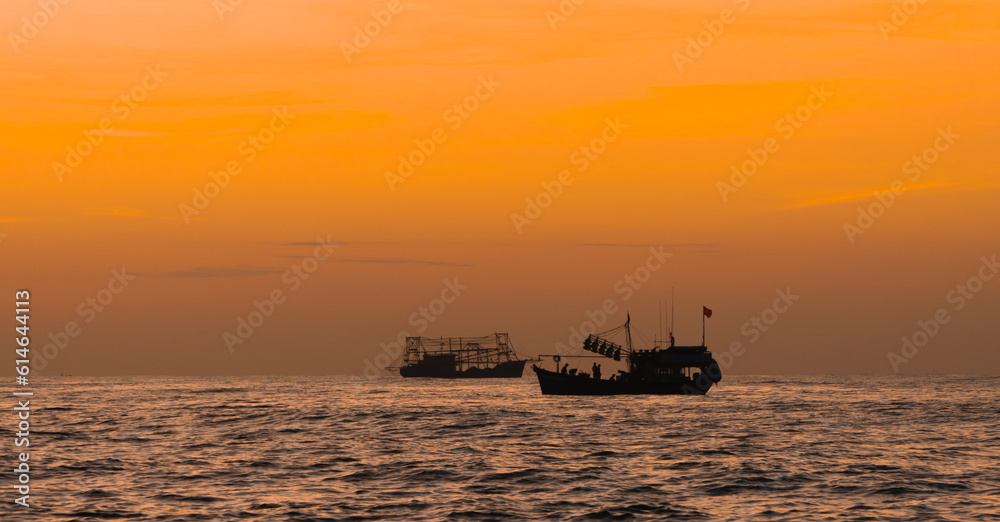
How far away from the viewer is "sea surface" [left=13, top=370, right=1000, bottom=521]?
34500mm

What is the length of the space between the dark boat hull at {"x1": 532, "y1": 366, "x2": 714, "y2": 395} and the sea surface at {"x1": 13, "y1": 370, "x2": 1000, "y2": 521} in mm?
26814

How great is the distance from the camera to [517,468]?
4541cm

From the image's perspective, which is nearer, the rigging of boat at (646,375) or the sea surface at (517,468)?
the sea surface at (517,468)

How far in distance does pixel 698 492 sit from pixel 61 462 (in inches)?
1192

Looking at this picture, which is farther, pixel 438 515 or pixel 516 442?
pixel 516 442

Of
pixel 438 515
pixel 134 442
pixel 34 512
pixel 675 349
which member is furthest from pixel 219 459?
pixel 675 349

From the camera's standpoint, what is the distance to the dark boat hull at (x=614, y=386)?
357 ft

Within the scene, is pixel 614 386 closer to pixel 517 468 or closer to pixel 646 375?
pixel 646 375

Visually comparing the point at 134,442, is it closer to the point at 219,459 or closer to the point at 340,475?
the point at 219,459

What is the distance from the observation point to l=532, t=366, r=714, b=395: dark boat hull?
10869cm

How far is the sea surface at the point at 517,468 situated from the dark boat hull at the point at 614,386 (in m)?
26.8

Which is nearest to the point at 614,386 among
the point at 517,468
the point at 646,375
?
the point at 646,375

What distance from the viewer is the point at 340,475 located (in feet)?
142

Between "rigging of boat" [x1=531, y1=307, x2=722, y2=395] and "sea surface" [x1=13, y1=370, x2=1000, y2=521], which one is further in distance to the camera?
"rigging of boat" [x1=531, y1=307, x2=722, y2=395]
